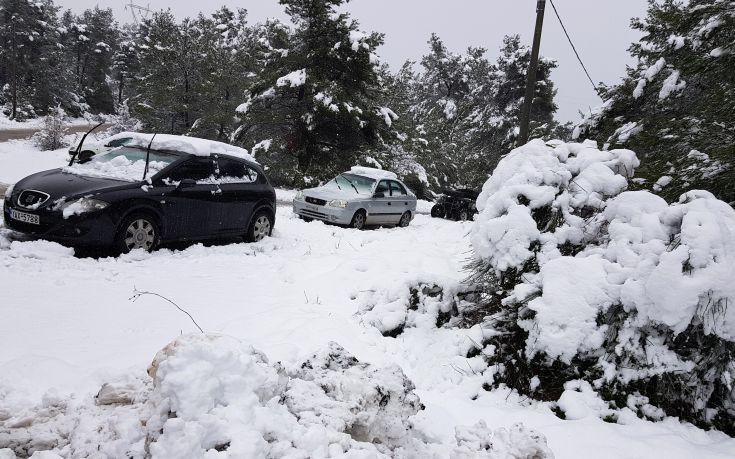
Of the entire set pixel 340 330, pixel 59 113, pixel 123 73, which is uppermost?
pixel 123 73

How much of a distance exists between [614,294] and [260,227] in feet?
21.7

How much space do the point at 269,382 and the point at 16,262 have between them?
4395 mm

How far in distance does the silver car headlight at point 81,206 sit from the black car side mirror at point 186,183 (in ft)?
3.96

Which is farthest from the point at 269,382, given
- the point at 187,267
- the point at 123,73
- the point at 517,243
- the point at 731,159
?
the point at 123,73

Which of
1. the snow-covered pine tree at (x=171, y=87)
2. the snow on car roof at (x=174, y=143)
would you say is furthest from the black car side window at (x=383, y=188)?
the snow-covered pine tree at (x=171, y=87)

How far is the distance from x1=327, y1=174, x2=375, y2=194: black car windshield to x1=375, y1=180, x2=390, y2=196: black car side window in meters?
0.22

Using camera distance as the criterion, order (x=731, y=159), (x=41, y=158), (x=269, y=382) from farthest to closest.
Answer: (x=41, y=158), (x=731, y=159), (x=269, y=382)

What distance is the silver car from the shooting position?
1147 centimetres

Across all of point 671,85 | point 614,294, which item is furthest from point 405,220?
point 614,294

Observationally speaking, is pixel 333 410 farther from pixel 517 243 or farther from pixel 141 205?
pixel 141 205

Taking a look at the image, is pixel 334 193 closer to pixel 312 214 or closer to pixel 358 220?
pixel 312 214

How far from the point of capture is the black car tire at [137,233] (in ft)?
19.7

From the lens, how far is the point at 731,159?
5.93 metres

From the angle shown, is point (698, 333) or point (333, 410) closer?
point (333, 410)
